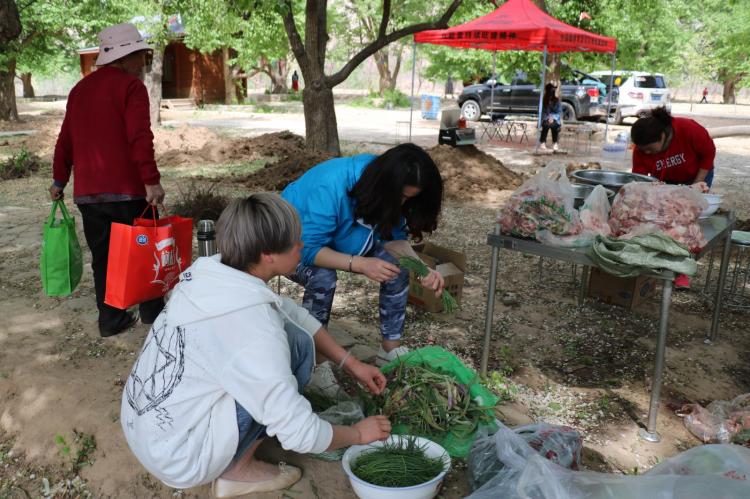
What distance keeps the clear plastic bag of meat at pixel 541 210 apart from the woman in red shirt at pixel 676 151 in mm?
1453

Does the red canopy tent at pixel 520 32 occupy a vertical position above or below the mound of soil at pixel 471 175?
above

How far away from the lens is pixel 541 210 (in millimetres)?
2871

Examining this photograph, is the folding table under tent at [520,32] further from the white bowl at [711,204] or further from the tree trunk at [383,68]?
the tree trunk at [383,68]

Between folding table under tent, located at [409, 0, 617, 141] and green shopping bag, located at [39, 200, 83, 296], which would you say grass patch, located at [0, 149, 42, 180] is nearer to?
green shopping bag, located at [39, 200, 83, 296]

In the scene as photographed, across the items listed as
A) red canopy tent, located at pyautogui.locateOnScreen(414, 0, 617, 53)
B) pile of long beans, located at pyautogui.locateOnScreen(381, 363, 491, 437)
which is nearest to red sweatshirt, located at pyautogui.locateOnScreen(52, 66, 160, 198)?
pile of long beans, located at pyautogui.locateOnScreen(381, 363, 491, 437)

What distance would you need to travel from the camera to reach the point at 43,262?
323 cm

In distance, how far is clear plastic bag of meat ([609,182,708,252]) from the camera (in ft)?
8.93

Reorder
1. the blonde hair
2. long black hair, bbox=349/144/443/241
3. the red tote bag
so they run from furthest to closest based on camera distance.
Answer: the red tote bag < long black hair, bbox=349/144/443/241 < the blonde hair

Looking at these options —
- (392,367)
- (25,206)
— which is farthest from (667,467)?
(25,206)

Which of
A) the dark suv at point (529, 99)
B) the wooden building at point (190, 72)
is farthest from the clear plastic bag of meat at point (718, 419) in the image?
the wooden building at point (190, 72)

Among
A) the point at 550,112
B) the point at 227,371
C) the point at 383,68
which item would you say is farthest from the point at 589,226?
the point at 383,68

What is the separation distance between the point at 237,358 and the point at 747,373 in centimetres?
305

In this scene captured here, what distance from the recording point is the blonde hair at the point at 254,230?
1732mm

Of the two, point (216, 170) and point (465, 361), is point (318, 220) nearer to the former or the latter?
point (465, 361)
